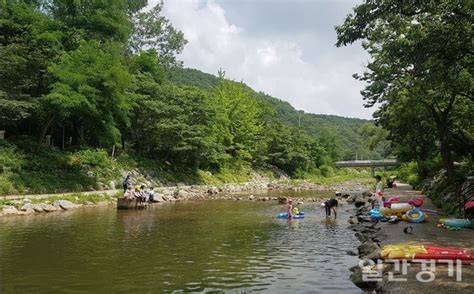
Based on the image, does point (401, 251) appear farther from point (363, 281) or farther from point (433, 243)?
point (433, 243)

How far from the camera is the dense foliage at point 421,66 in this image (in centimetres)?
1166

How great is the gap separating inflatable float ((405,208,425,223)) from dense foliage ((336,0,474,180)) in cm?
478

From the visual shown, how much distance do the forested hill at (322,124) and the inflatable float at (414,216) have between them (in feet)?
154

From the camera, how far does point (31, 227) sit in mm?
16844

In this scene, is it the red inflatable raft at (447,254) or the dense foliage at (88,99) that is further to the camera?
the dense foliage at (88,99)

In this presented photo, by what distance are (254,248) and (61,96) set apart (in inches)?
718

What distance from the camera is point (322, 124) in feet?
482

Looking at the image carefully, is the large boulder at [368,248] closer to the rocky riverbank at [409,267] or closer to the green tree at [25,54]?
the rocky riverbank at [409,267]

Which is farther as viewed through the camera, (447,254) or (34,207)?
(34,207)

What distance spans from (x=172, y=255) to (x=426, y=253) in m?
6.68

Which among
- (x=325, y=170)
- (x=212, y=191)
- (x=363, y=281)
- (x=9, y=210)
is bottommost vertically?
(x=363, y=281)

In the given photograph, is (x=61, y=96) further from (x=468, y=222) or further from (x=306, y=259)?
(x=468, y=222)

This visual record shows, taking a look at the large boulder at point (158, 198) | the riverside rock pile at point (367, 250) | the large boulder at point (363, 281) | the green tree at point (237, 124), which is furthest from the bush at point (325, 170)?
the large boulder at point (363, 281)

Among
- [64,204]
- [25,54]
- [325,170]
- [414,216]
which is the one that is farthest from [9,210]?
[325,170]
